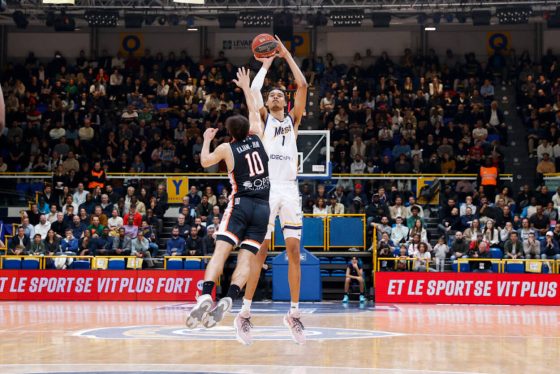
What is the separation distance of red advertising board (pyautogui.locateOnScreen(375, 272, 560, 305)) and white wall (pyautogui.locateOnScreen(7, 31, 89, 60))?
21456 mm

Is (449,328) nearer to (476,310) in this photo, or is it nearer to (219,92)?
(476,310)

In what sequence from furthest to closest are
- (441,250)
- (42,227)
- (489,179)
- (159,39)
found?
(159,39) < (489,179) < (42,227) < (441,250)

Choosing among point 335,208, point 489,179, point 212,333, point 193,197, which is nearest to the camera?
point 212,333

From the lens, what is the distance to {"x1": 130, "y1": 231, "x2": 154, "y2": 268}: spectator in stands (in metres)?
24.5

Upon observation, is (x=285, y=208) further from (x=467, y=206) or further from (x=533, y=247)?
(x=467, y=206)

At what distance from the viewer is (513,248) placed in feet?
78.4

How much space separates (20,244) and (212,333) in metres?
14.0

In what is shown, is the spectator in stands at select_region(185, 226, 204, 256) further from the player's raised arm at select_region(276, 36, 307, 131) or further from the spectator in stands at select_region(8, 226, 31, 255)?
the player's raised arm at select_region(276, 36, 307, 131)

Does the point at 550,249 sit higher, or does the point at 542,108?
the point at 542,108

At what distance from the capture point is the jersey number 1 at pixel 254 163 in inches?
380

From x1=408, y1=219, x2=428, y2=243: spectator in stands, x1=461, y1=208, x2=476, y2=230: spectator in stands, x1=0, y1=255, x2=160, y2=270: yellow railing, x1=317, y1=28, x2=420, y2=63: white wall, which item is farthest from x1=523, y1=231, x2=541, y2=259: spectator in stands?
x1=317, y1=28, x2=420, y2=63: white wall

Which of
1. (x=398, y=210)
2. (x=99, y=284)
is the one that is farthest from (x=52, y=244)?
(x=398, y=210)

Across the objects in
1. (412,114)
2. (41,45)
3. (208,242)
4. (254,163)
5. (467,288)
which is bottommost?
(467,288)

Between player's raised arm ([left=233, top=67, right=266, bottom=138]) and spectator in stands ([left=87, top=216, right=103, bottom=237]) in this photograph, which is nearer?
player's raised arm ([left=233, top=67, right=266, bottom=138])
